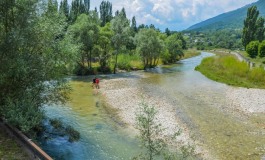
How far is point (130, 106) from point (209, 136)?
11.8 metres

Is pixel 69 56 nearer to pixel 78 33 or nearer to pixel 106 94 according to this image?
pixel 106 94

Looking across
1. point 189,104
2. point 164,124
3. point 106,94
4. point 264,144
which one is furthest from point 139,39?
point 264,144

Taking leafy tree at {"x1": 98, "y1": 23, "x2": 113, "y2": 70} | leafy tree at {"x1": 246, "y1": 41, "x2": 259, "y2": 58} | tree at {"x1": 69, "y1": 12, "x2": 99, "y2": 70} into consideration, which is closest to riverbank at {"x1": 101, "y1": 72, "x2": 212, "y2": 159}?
tree at {"x1": 69, "y1": 12, "x2": 99, "y2": 70}

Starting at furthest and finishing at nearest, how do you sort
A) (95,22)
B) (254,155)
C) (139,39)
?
(139,39)
(95,22)
(254,155)

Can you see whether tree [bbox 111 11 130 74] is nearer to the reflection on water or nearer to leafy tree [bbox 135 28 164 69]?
leafy tree [bbox 135 28 164 69]

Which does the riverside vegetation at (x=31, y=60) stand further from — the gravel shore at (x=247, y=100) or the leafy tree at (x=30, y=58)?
the gravel shore at (x=247, y=100)

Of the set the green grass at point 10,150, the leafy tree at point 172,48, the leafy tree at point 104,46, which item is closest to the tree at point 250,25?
the leafy tree at point 172,48

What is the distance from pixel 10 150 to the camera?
1420 cm

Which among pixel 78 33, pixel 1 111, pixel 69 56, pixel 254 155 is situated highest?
pixel 78 33

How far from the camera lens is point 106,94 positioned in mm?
40094

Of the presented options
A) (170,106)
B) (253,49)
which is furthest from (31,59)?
(253,49)

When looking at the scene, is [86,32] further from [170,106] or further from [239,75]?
[239,75]

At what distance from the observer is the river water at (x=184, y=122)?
19422 mm

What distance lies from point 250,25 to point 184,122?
90043 millimetres
